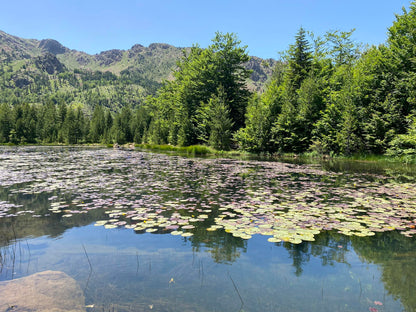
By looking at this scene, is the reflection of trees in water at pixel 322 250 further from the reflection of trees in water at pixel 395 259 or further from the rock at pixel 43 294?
the rock at pixel 43 294

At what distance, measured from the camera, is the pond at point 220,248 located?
360 cm

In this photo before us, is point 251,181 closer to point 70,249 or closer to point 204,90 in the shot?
point 70,249

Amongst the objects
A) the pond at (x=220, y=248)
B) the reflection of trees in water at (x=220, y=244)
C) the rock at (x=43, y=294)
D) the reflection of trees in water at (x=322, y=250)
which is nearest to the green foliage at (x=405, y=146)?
the pond at (x=220, y=248)

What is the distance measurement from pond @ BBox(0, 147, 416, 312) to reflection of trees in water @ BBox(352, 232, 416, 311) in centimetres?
2

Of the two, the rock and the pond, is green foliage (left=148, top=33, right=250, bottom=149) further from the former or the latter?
the rock

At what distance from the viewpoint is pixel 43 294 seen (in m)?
3.59

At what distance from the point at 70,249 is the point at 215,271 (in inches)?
124

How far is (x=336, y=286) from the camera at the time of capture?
12.7 ft

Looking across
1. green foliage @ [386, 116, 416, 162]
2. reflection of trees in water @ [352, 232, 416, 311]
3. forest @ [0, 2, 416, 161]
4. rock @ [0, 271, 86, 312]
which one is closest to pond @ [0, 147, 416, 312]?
reflection of trees in water @ [352, 232, 416, 311]

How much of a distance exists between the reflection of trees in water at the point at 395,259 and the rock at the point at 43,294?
438 cm

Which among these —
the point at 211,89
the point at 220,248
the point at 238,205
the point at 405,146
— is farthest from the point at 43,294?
the point at 211,89

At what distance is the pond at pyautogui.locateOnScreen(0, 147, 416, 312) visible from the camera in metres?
3.60

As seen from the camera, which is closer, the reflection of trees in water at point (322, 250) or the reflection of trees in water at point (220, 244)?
the reflection of trees in water at point (322, 250)

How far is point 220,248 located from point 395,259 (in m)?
3.28
